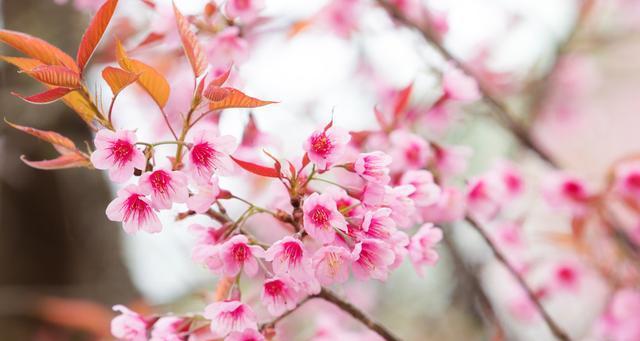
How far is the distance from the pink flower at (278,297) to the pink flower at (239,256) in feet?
0.07

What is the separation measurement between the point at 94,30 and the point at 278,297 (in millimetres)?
291

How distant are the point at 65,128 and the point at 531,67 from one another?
1.15 m

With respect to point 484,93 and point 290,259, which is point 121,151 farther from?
point 484,93

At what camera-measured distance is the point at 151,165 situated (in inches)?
22.5

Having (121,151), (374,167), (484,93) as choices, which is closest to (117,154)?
(121,151)

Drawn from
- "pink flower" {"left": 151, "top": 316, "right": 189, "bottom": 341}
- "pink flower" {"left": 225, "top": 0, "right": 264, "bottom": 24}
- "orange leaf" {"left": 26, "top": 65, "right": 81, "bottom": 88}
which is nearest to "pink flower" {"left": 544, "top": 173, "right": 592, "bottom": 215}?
"pink flower" {"left": 225, "top": 0, "right": 264, "bottom": 24}

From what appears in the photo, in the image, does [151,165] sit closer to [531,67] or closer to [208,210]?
[208,210]

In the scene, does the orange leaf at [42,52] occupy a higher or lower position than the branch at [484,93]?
higher

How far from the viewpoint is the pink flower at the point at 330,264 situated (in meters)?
0.54

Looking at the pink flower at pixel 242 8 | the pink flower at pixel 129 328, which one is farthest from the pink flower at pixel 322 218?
the pink flower at pixel 242 8

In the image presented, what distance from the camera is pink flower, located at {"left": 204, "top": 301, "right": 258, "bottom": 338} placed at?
0.57m

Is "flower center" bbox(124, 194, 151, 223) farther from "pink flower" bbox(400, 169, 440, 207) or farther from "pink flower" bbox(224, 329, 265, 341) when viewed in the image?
"pink flower" bbox(400, 169, 440, 207)

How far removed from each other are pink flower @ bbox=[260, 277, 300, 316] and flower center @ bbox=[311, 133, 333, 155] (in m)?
0.12

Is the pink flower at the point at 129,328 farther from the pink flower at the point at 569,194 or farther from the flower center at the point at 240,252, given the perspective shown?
the pink flower at the point at 569,194
